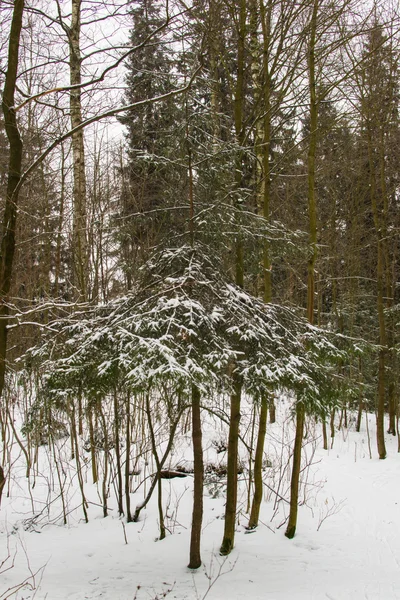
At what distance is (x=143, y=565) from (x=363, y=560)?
9.09 feet

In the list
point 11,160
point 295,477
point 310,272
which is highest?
point 11,160

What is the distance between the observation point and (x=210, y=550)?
5.18 metres

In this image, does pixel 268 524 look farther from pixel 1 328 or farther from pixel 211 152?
pixel 211 152

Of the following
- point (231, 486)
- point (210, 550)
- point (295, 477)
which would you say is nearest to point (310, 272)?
point (295, 477)

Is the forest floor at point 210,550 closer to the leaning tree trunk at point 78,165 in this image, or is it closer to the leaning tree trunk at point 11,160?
the leaning tree trunk at point 11,160

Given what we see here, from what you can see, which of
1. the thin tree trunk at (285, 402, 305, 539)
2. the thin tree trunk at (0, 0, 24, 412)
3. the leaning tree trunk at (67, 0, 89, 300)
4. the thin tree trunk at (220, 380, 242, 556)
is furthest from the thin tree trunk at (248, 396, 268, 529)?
the thin tree trunk at (0, 0, 24, 412)

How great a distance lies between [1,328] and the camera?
407 cm

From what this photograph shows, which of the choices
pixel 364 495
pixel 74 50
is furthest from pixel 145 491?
pixel 74 50

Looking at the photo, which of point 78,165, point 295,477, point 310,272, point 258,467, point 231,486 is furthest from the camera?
point 78,165

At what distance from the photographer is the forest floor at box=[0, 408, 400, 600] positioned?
4.29 m

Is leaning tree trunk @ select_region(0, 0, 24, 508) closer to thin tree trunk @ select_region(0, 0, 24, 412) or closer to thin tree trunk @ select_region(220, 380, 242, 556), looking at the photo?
thin tree trunk @ select_region(0, 0, 24, 412)

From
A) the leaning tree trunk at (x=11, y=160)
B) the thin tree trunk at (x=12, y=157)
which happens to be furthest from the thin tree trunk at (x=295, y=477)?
the thin tree trunk at (x=12, y=157)

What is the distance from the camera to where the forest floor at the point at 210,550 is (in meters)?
4.29

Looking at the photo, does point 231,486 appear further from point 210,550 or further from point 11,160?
point 11,160
